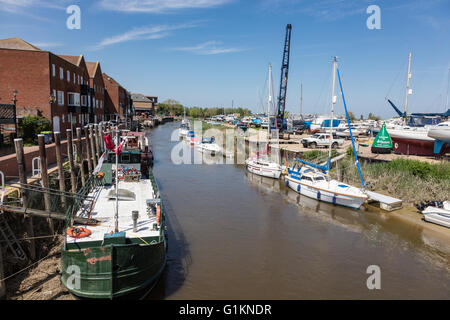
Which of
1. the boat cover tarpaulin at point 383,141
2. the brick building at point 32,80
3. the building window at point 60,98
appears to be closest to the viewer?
the boat cover tarpaulin at point 383,141

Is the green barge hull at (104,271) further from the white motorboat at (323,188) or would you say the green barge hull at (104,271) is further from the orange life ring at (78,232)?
the white motorboat at (323,188)

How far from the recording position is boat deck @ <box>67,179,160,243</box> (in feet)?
36.2

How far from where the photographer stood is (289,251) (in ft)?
49.1

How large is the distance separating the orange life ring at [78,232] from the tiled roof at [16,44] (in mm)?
30997

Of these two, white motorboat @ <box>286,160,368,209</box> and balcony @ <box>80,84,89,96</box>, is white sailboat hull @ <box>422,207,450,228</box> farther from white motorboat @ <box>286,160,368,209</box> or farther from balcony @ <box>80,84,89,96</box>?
balcony @ <box>80,84,89,96</box>

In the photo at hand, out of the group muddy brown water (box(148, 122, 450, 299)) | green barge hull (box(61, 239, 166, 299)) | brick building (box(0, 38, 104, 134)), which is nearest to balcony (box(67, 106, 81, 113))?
brick building (box(0, 38, 104, 134))

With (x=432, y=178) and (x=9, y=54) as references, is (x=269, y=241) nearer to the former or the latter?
(x=432, y=178)

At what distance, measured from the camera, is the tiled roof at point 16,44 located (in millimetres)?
33812

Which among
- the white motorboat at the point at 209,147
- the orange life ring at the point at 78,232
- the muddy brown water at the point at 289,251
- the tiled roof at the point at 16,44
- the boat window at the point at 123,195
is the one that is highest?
the tiled roof at the point at 16,44

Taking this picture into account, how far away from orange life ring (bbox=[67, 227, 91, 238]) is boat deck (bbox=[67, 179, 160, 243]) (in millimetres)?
117

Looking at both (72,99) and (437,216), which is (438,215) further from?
(72,99)

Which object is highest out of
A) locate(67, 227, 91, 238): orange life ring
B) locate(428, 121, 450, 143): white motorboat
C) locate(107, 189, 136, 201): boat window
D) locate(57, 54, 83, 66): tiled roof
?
locate(57, 54, 83, 66): tiled roof

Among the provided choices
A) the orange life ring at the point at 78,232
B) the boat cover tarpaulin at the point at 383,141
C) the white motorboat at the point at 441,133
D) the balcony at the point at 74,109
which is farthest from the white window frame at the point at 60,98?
the white motorboat at the point at 441,133

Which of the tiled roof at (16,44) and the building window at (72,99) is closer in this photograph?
the tiled roof at (16,44)
